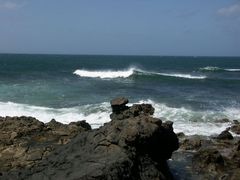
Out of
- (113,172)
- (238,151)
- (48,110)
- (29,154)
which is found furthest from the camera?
(48,110)

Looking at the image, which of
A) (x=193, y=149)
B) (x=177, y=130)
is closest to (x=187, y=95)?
(x=177, y=130)

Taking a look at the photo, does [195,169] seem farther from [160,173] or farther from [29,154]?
[29,154]

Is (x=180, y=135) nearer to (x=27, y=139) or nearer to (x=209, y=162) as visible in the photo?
(x=209, y=162)

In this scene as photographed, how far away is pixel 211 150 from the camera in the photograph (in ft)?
51.9

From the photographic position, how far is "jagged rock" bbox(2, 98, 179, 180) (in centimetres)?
1033

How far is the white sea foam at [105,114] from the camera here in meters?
24.4

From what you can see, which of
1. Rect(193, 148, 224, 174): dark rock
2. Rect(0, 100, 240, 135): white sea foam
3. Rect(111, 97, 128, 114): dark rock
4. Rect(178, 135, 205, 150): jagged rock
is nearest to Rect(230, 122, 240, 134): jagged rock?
Rect(0, 100, 240, 135): white sea foam

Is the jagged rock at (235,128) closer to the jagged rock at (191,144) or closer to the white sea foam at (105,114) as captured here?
the white sea foam at (105,114)

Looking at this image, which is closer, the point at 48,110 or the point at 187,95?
the point at 48,110

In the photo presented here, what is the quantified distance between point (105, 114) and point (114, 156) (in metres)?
16.4

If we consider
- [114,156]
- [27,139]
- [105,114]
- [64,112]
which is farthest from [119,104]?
[114,156]

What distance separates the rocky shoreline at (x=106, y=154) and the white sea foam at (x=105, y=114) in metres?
6.75

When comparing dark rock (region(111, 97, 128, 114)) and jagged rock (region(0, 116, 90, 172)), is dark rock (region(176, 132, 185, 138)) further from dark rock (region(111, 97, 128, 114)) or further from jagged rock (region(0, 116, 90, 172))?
jagged rock (region(0, 116, 90, 172))

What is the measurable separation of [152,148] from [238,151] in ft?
19.0
